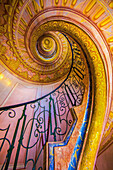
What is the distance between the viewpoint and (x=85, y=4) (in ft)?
6.41

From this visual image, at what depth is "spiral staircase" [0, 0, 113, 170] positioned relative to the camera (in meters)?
1.26

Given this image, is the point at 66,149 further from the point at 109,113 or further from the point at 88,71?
the point at 88,71

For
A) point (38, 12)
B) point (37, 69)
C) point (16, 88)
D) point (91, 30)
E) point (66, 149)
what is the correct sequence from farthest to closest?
point (37, 69)
point (16, 88)
point (38, 12)
point (91, 30)
point (66, 149)

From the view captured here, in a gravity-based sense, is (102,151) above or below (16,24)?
below

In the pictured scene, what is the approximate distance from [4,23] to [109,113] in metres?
4.44

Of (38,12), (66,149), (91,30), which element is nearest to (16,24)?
(38,12)

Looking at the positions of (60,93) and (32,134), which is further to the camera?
(60,93)

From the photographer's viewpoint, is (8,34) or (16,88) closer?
(8,34)

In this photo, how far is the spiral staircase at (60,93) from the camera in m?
1.26

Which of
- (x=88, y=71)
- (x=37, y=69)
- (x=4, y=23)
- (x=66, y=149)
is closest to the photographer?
(x=66, y=149)

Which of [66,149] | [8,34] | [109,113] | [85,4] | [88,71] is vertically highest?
[8,34]

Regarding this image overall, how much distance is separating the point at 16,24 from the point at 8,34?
596 mm

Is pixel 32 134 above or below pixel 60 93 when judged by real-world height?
below

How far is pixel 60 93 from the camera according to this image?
112 inches
